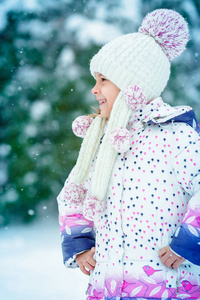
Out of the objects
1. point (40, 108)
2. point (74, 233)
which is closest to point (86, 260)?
point (74, 233)

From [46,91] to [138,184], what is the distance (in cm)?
234

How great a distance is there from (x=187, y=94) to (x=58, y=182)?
144cm

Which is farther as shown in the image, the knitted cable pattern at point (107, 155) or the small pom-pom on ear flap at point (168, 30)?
the small pom-pom on ear flap at point (168, 30)

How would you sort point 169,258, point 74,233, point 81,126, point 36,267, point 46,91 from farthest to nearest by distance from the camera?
point 46,91
point 36,267
point 81,126
point 74,233
point 169,258

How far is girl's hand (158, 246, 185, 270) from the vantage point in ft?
3.34

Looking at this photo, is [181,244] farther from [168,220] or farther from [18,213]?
[18,213]

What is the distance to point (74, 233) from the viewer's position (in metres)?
1.26

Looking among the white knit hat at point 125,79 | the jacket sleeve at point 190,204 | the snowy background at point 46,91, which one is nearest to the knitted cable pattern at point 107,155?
the white knit hat at point 125,79

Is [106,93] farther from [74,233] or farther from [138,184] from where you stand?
[74,233]

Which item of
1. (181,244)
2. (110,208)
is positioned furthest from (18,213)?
(181,244)

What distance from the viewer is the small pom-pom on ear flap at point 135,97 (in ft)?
3.95

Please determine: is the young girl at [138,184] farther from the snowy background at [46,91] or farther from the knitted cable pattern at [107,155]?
the snowy background at [46,91]

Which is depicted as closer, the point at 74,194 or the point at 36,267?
the point at 74,194

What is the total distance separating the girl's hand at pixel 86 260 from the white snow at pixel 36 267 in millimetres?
1097
